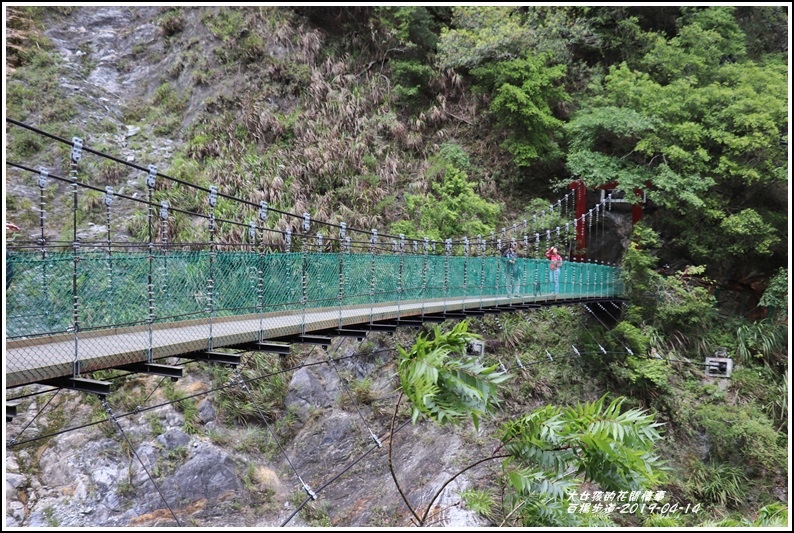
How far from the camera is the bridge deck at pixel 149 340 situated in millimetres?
2975

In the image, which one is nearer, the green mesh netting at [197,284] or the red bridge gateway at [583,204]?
the green mesh netting at [197,284]

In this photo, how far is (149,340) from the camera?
11.2 ft

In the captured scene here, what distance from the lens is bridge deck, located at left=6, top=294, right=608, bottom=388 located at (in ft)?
9.76

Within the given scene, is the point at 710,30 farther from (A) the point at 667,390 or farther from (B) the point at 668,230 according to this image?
(A) the point at 667,390

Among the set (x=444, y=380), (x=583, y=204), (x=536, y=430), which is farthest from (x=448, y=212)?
(x=444, y=380)

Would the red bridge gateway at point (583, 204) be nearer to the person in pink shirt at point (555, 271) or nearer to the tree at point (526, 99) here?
the tree at point (526, 99)

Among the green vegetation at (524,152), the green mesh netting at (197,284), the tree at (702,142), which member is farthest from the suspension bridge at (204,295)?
the tree at (702,142)

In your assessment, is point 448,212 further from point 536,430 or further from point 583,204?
point 536,430

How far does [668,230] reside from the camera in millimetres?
12797

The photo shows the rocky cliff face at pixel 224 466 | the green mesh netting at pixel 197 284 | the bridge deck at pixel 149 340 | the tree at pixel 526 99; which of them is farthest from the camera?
the tree at pixel 526 99

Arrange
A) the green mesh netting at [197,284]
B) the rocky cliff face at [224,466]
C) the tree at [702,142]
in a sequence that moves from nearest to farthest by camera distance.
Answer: the green mesh netting at [197,284] < the rocky cliff face at [224,466] < the tree at [702,142]

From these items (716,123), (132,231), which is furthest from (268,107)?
(716,123)

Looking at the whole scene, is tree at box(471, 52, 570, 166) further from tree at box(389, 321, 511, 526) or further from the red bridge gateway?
tree at box(389, 321, 511, 526)

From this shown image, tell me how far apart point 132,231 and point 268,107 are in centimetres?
396
